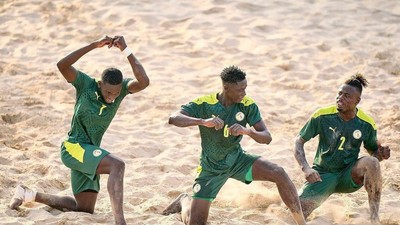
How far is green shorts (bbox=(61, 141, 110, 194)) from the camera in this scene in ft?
20.7

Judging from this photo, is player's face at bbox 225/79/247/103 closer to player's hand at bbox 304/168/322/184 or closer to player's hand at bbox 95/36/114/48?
player's hand at bbox 304/168/322/184

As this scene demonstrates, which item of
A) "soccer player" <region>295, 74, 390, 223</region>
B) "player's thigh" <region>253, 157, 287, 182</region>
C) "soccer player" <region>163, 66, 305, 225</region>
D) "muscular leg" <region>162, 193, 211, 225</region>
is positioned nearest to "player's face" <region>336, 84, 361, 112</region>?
"soccer player" <region>295, 74, 390, 223</region>

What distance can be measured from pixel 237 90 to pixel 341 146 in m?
1.17

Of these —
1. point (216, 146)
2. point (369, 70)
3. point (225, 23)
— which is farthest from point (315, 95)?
point (216, 146)

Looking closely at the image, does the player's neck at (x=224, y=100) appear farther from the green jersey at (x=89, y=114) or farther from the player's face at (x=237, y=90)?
the green jersey at (x=89, y=114)

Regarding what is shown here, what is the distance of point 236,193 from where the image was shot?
24.3ft

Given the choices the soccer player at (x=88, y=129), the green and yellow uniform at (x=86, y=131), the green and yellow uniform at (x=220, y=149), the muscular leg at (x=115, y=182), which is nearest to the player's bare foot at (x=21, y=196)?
the soccer player at (x=88, y=129)

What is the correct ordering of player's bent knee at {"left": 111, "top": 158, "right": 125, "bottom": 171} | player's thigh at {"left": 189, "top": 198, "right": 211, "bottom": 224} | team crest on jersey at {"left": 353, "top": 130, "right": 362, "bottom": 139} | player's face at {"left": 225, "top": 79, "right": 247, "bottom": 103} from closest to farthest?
player's bent knee at {"left": 111, "top": 158, "right": 125, "bottom": 171}
player's face at {"left": 225, "top": 79, "right": 247, "bottom": 103}
player's thigh at {"left": 189, "top": 198, "right": 211, "bottom": 224}
team crest on jersey at {"left": 353, "top": 130, "right": 362, "bottom": 139}

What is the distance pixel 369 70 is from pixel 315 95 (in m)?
1.04

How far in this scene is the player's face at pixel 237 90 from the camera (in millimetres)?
6297

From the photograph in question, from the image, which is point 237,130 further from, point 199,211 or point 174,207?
point 174,207

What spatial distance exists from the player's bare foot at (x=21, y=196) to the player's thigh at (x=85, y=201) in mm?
369

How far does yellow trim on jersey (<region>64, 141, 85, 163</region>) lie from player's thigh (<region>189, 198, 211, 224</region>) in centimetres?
96

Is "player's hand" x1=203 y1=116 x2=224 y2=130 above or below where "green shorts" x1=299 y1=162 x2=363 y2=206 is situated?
above
